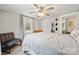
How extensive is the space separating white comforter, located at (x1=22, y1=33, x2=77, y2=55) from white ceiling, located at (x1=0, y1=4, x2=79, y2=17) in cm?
39

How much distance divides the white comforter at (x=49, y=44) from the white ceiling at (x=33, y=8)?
1.26ft

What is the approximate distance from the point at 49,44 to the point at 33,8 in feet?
2.27

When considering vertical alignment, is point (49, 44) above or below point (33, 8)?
A: below

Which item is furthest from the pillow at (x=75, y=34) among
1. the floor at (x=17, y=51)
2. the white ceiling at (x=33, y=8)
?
the floor at (x=17, y=51)

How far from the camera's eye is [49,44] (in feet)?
6.72

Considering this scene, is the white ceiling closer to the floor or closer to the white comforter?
the white comforter

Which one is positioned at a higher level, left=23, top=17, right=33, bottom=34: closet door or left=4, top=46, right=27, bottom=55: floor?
left=23, top=17, right=33, bottom=34: closet door

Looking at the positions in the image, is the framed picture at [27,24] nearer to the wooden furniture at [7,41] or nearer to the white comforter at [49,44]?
the white comforter at [49,44]

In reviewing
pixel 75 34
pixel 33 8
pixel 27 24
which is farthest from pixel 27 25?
pixel 75 34

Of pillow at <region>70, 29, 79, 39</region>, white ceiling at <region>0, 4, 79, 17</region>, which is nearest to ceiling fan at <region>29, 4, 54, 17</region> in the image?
white ceiling at <region>0, 4, 79, 17</region>

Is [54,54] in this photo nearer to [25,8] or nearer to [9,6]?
[25,8]

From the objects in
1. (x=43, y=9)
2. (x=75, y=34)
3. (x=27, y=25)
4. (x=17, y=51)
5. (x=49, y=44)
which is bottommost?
(x=17, y=51)

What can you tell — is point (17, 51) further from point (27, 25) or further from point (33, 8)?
point (33, 8)

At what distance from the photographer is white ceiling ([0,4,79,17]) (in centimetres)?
204
